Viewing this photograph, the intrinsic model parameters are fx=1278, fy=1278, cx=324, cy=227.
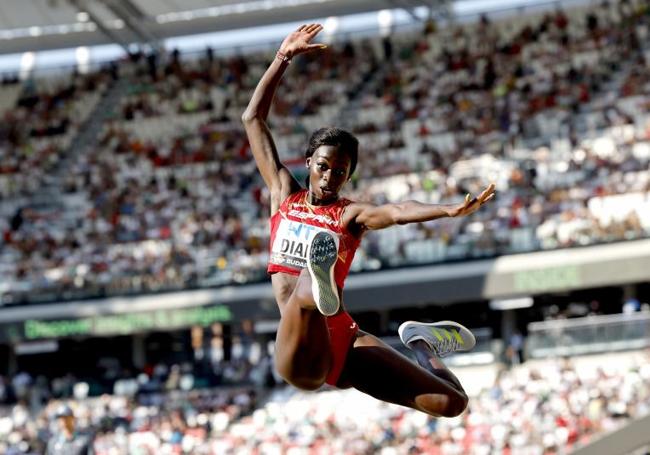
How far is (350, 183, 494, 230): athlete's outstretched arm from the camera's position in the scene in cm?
695

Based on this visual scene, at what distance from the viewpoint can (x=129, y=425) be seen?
23828mm

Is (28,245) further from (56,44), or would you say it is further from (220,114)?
(56,44)

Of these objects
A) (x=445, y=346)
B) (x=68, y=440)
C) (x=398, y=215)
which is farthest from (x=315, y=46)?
(x=68, y=440)

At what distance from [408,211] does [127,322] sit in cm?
2051

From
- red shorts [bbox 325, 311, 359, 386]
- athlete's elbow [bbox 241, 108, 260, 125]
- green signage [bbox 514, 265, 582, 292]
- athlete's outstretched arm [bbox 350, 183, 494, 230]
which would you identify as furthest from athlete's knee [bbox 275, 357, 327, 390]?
green signage [bbox 514, 265, 582, 292]

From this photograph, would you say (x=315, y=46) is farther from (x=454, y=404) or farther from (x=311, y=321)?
(x=454, y=404)

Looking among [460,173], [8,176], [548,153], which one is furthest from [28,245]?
[548,153]

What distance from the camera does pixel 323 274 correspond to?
7246mm

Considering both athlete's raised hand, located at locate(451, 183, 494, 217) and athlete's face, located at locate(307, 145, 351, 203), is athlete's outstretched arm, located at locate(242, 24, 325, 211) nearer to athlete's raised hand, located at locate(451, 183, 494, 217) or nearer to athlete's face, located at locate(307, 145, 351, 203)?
athlete's face, located at locate(307, 145, 351, 203)

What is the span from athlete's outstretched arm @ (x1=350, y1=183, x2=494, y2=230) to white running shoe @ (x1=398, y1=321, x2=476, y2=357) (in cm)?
115

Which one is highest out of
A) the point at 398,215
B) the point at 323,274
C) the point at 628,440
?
the point at 398,215

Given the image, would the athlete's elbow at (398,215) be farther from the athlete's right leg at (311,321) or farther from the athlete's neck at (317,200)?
the athlete's neck at (317,200)

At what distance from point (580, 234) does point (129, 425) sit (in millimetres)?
9123

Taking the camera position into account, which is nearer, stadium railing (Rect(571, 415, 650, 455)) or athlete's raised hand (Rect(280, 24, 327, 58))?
athlete's raised hand (Rect(280, 24, 327, 58))
